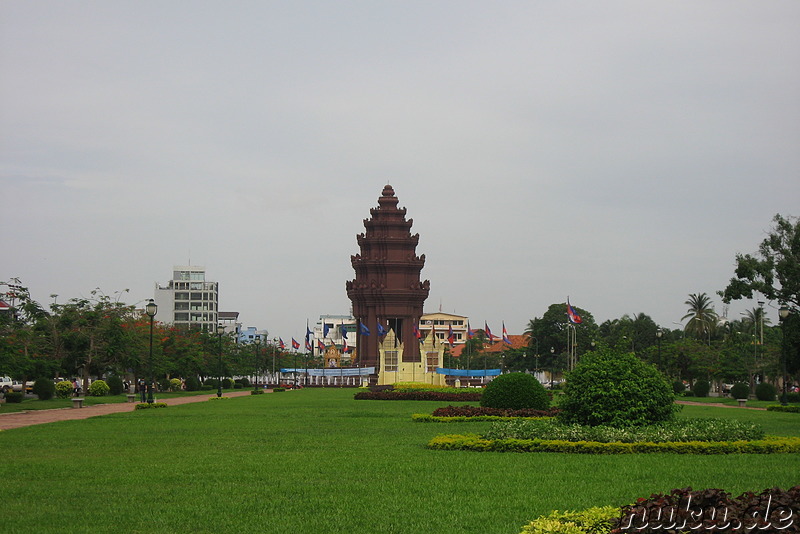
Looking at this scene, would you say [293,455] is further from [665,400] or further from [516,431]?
[665,400]

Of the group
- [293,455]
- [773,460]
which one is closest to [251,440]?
[293,455]

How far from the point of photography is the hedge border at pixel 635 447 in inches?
740

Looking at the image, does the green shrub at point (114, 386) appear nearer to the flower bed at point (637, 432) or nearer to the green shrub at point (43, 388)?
the green shrub at point (43, 388)

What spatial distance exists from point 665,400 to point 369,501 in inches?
438

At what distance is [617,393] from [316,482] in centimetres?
897

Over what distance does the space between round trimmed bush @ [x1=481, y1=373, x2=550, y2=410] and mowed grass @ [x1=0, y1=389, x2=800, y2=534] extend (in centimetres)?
1077

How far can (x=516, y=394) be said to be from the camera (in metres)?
33.4

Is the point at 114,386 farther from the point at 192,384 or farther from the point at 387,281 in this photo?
the point at 387,281

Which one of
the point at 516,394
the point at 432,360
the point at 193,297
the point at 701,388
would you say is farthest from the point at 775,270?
the point at 193,297

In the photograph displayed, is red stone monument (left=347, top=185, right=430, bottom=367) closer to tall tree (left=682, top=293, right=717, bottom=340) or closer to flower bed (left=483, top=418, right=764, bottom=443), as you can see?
tall tree (left=682, top=293, right=717, bottom=340)

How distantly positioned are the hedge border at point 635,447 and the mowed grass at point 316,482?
89cm

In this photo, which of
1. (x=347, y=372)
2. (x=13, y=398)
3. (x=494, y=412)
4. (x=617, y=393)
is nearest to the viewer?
(x=617, y=393)

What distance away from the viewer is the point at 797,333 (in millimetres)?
38750

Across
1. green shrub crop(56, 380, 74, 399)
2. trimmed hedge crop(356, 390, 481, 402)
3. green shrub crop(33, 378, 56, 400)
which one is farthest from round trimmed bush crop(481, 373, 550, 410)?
green shrub crop(56, 380, 74, 399)
